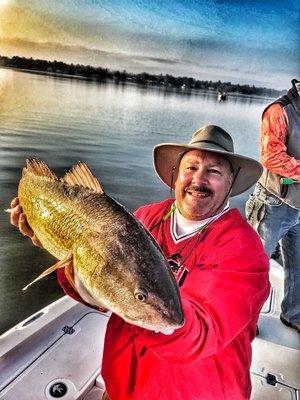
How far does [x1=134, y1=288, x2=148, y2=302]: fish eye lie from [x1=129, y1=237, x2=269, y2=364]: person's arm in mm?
147

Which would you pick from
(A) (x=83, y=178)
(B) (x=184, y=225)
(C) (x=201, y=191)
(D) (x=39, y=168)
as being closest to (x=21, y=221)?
(D) (x=39, y=168)

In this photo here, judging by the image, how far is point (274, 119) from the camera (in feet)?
11.9

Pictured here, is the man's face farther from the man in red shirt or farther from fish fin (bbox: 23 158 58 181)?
fish fin (bbox: 23 158 58 181)

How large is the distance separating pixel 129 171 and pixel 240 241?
1677cm

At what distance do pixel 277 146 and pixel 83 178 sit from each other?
2465mm

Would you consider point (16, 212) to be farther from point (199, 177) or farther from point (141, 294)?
point (141, 294)

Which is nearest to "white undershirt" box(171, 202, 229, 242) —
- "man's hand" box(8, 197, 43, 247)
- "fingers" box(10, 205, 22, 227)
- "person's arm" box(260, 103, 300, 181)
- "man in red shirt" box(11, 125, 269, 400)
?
"man in red shirt" box(11, 125, 269, 400)

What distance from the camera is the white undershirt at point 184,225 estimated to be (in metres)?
2.12

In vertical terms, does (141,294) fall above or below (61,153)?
above

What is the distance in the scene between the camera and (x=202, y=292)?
158cm

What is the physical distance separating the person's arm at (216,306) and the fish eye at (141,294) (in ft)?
0.48

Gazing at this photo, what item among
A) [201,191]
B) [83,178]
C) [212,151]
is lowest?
[201,191]

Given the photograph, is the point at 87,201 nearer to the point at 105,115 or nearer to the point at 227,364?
the point at 227,364

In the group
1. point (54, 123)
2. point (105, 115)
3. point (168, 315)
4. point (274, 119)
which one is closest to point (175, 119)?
point (105, 115)
